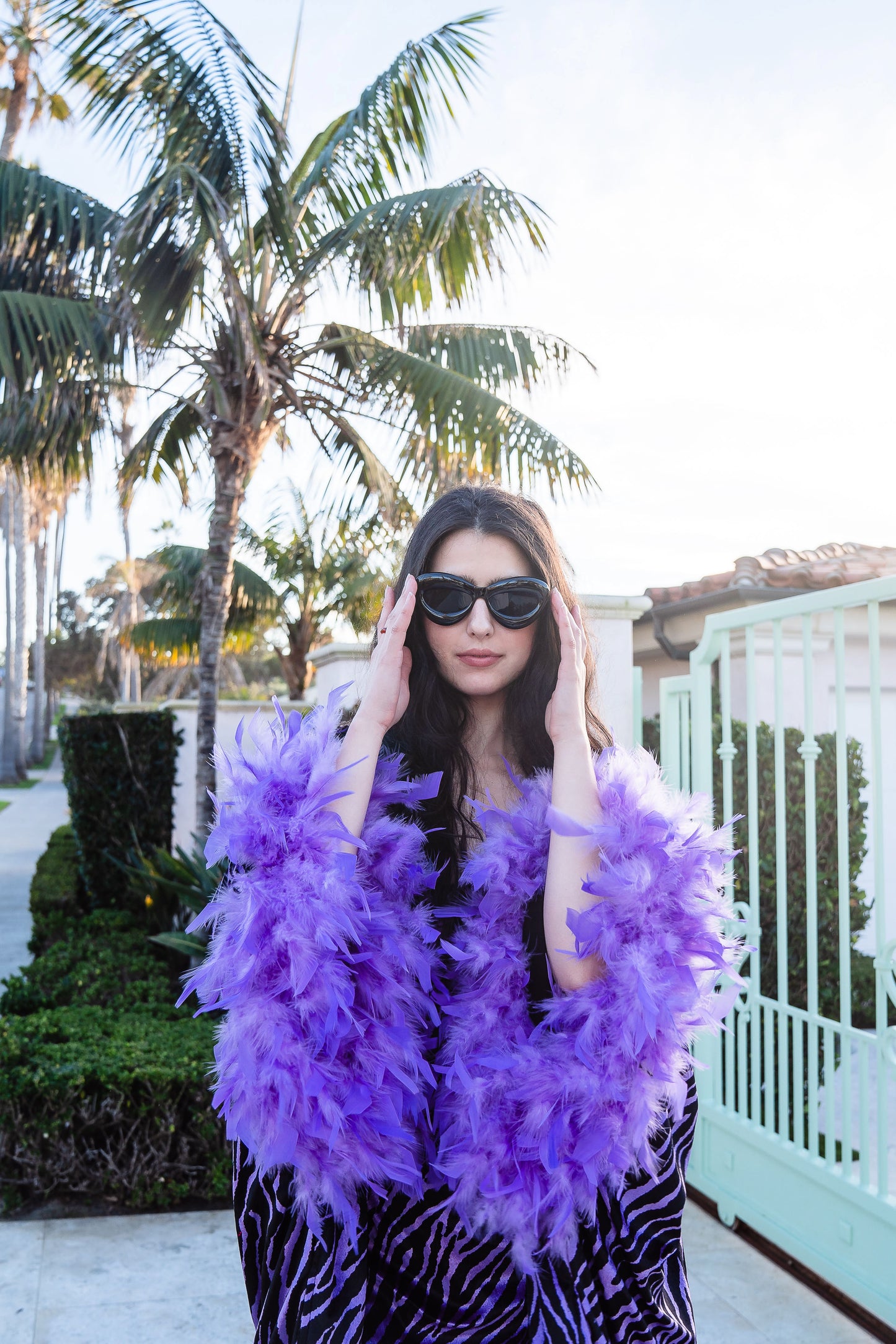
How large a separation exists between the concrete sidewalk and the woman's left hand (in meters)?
2.15

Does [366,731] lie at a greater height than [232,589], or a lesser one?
lesser

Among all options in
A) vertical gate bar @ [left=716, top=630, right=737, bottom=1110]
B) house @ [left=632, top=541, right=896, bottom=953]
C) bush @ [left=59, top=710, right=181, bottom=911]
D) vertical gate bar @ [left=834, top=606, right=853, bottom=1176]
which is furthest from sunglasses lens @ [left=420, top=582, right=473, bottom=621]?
bush @ [left=59, top=710, right=181, bottom=911]

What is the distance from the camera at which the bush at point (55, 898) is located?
754 centimetres

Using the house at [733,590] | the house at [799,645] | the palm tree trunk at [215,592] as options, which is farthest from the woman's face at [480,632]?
the palm tree trunk at [215,592]

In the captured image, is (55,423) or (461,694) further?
(55,423)

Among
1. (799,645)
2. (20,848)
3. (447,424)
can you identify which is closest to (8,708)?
(20,848)

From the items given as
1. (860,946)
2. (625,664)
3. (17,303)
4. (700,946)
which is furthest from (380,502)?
(700,946)

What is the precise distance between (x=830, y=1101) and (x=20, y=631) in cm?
2568

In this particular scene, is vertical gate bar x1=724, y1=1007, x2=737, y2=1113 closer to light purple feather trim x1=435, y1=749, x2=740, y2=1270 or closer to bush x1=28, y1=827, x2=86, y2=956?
light purple feather trim x1=435, y1=749, x2=740, y2=1270

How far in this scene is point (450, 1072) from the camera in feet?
4.99

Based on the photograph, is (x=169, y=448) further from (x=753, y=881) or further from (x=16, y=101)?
Answer: (x=16, y=101)

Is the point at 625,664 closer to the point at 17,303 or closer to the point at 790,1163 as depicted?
the point at 790,1163

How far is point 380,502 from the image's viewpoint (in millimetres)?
7680

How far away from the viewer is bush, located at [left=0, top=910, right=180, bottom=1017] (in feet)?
16.9
